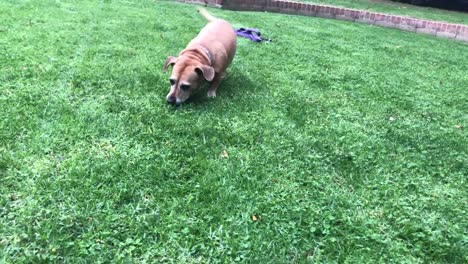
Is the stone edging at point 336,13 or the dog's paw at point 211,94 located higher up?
the dog's paw at point 211,94

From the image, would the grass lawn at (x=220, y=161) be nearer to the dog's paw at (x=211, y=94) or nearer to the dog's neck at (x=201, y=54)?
the dog's paw at (x=211, y=94)

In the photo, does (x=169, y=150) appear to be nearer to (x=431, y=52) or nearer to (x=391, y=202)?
(x=391, y=202)

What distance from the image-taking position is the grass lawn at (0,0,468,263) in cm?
223

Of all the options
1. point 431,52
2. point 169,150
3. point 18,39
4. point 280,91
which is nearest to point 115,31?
point 18,39

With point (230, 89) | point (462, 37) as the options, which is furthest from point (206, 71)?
point (462, 37)

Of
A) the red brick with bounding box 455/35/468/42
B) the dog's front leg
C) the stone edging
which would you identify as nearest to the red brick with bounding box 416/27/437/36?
the stone edging

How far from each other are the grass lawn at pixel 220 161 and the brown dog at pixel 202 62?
0.16 meters

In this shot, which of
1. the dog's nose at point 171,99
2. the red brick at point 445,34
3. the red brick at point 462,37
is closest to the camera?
the dog's nose at point 171,99

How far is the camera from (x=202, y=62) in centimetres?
397

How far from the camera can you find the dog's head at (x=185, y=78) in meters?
3.76

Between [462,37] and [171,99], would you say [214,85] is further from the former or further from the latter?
[462,37]

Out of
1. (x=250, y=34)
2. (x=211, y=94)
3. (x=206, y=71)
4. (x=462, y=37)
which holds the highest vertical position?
(x=206, y=71)

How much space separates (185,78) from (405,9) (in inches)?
431

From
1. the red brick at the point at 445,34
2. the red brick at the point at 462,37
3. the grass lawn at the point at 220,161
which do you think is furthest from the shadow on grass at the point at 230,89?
the red brick at the point at 462,37
